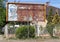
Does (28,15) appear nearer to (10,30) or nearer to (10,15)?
(10,15)

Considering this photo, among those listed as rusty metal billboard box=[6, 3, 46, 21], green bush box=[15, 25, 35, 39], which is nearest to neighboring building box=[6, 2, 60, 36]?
rusty metal billboard box=[6, 3, 46, 21]

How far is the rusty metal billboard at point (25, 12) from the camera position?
48312 mm

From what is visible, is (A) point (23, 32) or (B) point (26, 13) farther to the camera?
(B) point (26, 13)

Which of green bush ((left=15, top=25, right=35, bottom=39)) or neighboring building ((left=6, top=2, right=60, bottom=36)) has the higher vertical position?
neighboring building ((left=6, top=2, right=60, bottom=36))

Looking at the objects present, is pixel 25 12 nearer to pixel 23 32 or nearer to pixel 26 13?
pixel 26 13

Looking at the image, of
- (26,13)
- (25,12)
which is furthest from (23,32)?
(25,12)

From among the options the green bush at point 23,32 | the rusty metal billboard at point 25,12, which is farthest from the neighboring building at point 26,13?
the green bush at point 23,32

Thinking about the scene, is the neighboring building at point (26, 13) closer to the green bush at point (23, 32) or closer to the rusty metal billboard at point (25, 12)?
the rusty metal billboard at point (25, 12)

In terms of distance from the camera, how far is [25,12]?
161 feet

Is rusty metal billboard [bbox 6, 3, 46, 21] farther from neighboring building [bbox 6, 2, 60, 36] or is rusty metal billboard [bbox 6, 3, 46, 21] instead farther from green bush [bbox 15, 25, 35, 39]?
green bush [bbox 15, 25, 35, 39]

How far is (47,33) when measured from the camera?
133 feet

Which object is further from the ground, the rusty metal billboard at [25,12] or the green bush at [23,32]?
the rusty metal billboard at [25,12]

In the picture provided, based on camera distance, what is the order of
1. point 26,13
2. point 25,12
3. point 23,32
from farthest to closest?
point 25,12, point 26,13, point 23,32

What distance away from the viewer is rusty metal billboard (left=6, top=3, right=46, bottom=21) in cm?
4831
